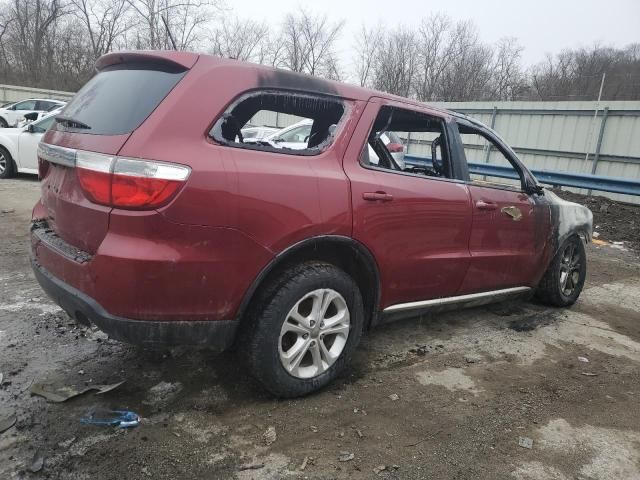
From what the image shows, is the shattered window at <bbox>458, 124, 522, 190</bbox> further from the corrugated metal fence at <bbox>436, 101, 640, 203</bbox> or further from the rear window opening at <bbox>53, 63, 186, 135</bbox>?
the rear window opening at <bbox>53, 63, 186, 135</bbox>

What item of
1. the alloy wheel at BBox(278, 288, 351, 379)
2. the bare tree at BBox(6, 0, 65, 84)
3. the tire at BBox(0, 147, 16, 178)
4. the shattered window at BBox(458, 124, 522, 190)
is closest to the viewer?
the alloy wheel at BBox(278, 288, 351, 379)

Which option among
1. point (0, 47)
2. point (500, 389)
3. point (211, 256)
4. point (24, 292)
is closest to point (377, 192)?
point (211, 256)

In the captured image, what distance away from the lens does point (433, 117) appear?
358 centimetres

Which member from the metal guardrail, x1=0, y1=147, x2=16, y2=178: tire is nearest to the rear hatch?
the metal guardrail

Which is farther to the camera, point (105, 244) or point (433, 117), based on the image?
point (433, 117)

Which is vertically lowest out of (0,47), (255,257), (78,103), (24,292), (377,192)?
(24,292)

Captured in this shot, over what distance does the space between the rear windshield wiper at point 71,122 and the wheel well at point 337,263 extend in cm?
116

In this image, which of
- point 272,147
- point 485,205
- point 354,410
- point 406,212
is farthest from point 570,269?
point 272,147

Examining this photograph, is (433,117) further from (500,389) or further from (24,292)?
(24,292)

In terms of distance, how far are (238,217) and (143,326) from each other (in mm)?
655

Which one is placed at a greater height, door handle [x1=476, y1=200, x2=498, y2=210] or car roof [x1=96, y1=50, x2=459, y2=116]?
car roof [x1=96, y1=50, x2=459, y2=116]

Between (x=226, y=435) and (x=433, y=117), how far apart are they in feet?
8.12

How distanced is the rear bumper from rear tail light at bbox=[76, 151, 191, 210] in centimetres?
50

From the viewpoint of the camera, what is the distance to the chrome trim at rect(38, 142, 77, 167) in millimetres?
2443
